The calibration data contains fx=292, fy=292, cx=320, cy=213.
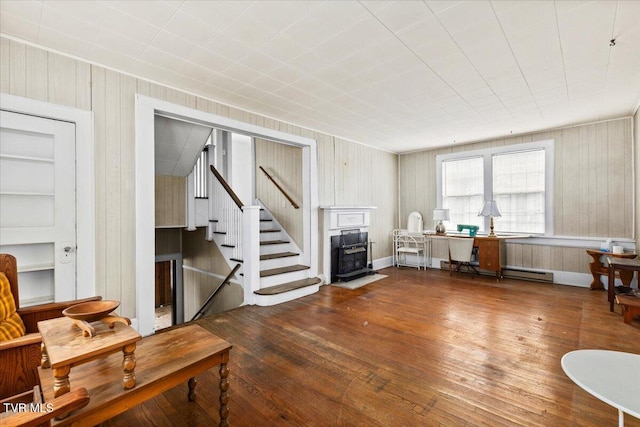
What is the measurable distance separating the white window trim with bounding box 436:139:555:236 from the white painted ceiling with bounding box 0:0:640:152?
131 centimetres

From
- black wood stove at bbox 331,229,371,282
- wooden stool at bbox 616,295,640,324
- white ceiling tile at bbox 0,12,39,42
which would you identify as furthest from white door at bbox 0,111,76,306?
wooden stool at bbox 616,295,640,324

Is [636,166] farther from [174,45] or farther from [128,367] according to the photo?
[128,367]

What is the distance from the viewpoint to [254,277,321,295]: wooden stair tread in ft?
14.0

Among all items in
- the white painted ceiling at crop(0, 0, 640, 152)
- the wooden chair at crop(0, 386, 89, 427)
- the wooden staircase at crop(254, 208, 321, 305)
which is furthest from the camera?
the wooden staircase at crop(254, 208, 321, 305)

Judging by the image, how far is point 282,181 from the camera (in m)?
5.81

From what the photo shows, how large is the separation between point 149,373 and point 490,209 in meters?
6.05

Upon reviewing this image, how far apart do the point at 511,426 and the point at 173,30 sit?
12.2 ft

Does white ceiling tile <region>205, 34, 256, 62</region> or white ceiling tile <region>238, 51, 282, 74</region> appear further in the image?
white ceiling tile <region>238, 51, 282, 74</region>

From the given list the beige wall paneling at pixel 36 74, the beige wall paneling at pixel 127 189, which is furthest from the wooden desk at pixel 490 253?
the beige wall paneling at pixel 36 74

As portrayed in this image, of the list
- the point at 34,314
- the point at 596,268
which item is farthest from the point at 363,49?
the point at 596,268

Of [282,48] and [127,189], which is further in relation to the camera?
[127,189]

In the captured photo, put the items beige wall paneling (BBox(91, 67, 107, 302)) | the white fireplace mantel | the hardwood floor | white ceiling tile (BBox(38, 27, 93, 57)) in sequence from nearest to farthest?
the hardwood floor, white ceiling tile (BBox(38, 27, 93, 57)), beige wall paneling (BBox(91, 67, 107, 302)), the white fireplace mantel

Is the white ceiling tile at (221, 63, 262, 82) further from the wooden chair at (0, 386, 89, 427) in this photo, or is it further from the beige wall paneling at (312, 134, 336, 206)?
the wooden chair at (0, 386, 89, 427)

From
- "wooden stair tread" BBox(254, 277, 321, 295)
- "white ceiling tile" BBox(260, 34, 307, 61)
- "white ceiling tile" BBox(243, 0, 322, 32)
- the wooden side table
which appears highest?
"white ceiling tile" BBox(260, 34, 307, 61)
